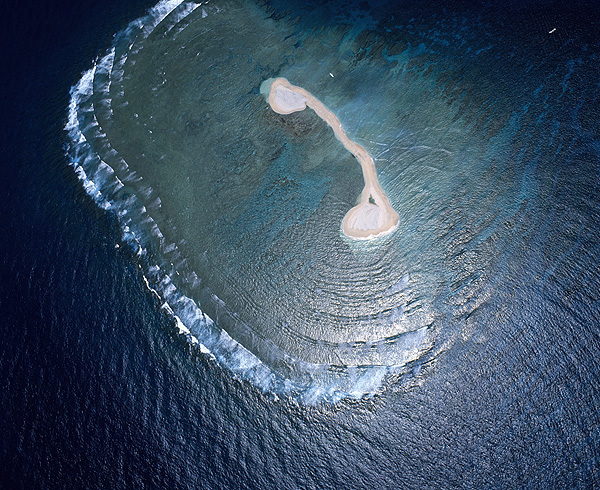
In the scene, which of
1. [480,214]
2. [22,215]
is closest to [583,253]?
[480,214]

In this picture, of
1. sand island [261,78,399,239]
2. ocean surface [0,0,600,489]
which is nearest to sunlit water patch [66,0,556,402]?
ocean surface [0,0,600,489]

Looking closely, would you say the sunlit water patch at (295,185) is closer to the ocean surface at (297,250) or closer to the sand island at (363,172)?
the ocean surface at (297,250)

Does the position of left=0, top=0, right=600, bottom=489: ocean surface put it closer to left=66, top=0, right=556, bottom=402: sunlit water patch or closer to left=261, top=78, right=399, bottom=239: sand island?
left=66, top=0, right=556, bottom=402: sunlit water patch

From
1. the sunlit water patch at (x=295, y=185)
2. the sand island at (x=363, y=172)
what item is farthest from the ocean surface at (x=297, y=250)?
the sand island at (x=363, y=172)

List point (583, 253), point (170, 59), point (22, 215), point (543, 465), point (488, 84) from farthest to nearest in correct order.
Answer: point (170, 59) < point (488, 84) < point (22, 215) < point (583, 253) < point (543, 465)

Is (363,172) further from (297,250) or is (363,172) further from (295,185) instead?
(297,250)

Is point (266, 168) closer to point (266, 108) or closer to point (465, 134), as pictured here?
point (266, 108)
